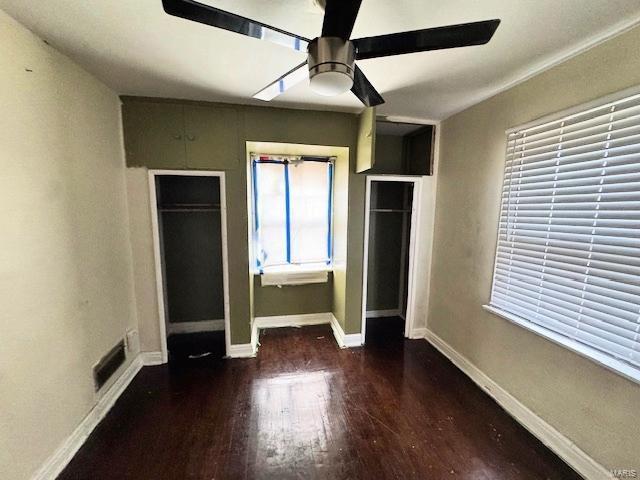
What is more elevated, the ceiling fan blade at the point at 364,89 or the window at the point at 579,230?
the ceiling fan blade at the point at 364,89

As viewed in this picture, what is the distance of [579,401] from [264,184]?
10.2 feet

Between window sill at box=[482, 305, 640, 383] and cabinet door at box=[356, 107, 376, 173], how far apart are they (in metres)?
1.63

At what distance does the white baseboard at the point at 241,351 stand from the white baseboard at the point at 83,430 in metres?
0.82

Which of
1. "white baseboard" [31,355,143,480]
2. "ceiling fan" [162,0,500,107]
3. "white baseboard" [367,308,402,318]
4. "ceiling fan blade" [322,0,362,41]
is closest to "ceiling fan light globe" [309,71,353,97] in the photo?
"ceiling fan" [162,0,500,107]

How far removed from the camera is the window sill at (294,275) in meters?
3.17

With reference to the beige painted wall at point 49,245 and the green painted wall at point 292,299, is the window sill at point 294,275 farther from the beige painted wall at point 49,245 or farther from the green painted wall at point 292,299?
the beige painted wall at point 49,245

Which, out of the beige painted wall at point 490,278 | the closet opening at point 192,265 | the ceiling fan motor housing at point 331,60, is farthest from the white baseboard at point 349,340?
the ceiling fan motor housing at point 331,60

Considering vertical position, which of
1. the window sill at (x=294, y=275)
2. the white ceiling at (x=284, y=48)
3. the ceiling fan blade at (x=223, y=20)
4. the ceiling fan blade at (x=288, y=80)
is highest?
the white ceiling at (x=284, y=48)

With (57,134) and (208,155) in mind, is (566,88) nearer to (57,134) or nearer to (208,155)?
(208,155)

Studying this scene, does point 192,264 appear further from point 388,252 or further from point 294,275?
point 388,252

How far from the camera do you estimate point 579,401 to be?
1.54m

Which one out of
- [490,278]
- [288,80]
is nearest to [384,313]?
[490,278]

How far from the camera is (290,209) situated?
10.5 feet

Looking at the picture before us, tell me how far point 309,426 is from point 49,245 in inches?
77.4
